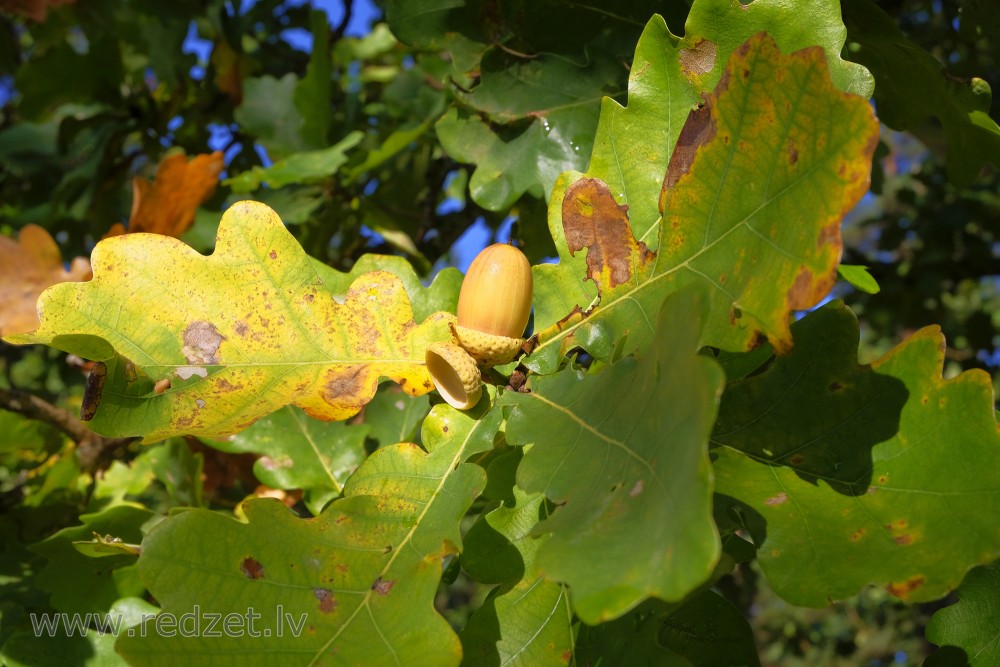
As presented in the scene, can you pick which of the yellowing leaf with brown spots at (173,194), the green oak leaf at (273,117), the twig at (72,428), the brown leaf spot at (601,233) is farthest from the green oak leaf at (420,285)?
the green oak leaf at (273,117)

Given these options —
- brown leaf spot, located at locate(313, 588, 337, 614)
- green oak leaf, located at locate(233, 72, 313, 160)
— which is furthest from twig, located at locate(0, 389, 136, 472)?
brown leaf spot, located at locate(313, 588, 337, 614)

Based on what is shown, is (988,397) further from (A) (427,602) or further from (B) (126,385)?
(B) (126,385)

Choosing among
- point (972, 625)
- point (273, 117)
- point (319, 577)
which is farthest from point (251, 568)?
point (273, 117)

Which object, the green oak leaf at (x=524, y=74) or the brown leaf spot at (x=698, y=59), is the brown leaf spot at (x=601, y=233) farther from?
the green oak leaf at (x=524, y=74)

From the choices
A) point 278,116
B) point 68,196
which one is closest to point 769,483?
point 278,116

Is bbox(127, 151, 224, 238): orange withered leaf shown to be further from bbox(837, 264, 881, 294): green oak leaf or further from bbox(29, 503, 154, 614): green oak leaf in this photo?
bbox(837, 264, 881, 294): green oak leaf
